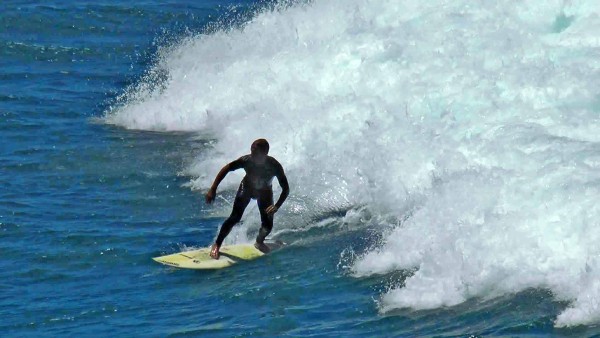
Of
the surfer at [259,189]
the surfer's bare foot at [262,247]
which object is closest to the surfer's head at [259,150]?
the surfer at [259,189]

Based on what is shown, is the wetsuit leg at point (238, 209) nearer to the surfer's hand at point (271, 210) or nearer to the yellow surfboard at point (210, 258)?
the yellow surfboard at point (210, 258)

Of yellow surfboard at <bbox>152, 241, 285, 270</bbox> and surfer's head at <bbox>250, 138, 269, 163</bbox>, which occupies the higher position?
surfer's head at <bbox>250, 138, 269, 163</bbox>

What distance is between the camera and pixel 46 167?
18.2m

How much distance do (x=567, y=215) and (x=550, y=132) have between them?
2.74 meters

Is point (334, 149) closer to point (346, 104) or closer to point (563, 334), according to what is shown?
point (346, 104)

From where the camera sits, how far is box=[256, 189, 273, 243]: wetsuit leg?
14602 mm

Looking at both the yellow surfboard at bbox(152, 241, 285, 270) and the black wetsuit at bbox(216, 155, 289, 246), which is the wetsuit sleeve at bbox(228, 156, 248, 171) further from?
the yellow surfboard at bbox(152, 241, 285, 270)

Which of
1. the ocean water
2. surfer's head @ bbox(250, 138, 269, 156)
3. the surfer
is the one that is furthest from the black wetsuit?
the ocean water

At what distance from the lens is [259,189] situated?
1466 centimetres

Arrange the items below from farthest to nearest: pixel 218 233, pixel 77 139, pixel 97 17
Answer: pixel 97 17
pixel 77 139
pixel 218 233

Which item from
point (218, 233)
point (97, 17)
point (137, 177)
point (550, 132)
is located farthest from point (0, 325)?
point (97, 17)

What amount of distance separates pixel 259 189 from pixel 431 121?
339 cm

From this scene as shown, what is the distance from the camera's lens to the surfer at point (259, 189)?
14414mm

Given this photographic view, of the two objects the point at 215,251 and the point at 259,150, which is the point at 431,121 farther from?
the point at 215,251
